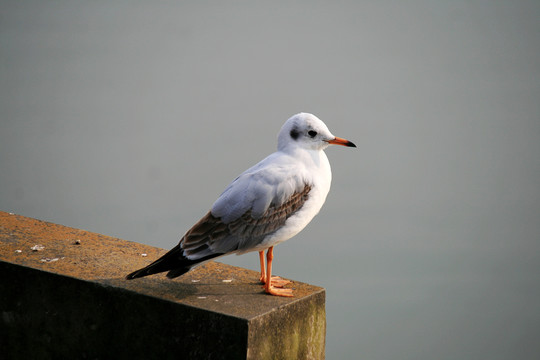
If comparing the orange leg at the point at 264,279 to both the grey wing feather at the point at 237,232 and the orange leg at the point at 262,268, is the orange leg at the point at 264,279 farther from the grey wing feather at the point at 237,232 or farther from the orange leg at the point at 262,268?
the grey wing feather at the point at 237,232

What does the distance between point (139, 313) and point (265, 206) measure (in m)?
1.09

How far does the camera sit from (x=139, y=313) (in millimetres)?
4145

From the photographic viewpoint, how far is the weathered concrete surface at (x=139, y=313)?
3.93 meters

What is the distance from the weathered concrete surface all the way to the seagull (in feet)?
0.94

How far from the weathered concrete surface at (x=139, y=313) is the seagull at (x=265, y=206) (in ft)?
0.94

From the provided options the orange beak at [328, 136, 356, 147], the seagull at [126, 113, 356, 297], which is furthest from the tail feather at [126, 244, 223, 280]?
the orange beak at [328, 136, 356, 147]

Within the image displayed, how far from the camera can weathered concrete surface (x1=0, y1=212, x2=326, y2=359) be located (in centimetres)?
393

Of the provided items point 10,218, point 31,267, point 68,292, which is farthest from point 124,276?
point 10,218

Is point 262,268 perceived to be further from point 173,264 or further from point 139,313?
point 139,313

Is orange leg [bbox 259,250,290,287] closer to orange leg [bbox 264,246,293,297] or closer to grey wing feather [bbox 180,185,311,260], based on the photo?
orange leg [bbox 264,246,293,297]

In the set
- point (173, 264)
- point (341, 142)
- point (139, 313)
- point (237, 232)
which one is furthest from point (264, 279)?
point (341, 142)

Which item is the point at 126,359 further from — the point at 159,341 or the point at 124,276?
the point at 124,276

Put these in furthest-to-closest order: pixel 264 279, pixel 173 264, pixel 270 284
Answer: pixel 264 279 < pixel 270 284 < pixel 173 264

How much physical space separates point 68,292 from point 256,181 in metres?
1.53
